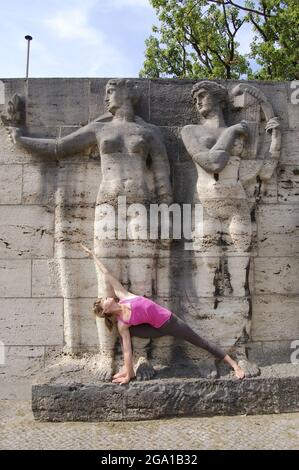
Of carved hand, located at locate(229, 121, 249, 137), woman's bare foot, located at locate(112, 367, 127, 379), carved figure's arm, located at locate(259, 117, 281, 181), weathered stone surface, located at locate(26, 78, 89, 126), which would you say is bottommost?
woman's bare foot, located at locate(112, 367, 127, 379)

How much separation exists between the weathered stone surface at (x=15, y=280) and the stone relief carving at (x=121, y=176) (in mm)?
443

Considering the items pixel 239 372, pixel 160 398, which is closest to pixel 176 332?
pixel 160 398

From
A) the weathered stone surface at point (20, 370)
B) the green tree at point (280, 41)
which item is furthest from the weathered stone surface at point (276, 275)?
the green tree at point (280, 41)

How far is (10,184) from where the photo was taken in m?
5.72

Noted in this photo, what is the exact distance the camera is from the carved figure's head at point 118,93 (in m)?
5.62

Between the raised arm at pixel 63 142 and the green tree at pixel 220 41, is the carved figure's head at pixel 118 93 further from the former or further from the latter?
the green tree at pixel 220 41

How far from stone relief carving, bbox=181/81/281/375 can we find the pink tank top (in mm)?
590

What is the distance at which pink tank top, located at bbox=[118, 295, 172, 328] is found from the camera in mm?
5094

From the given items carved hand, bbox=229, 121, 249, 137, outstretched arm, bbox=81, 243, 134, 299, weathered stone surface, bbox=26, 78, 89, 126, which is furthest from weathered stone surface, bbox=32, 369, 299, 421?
weathered stone surface, bbox=26, 78, 89, 126

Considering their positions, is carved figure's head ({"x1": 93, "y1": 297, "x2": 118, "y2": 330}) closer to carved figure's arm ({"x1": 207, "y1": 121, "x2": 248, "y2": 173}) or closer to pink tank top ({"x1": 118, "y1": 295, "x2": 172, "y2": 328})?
pink tank top ({"x1": 118, "y1": 295, "x2": 172, "y2": 328})

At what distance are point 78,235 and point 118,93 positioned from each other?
5.85ft

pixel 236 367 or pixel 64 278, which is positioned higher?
pixel 64 278

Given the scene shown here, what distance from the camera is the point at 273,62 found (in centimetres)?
1477

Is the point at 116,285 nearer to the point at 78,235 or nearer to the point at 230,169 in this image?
the point at 78,235
